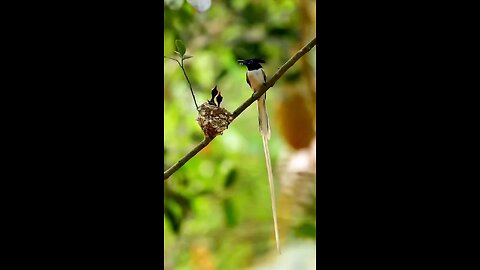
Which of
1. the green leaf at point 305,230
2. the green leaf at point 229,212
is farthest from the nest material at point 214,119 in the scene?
the green leaf at point 229,212

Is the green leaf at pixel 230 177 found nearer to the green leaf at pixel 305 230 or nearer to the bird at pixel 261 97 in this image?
the green leaf at pixel 305 230

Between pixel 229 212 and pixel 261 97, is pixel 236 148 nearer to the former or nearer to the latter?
pixel 229 212

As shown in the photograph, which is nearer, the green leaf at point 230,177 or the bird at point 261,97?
the bird at point 261,97

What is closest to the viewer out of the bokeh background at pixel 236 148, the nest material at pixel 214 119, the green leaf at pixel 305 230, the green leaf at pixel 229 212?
the nest material at pixel 214 119

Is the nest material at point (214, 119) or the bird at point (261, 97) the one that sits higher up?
the bird at point (261, 97)

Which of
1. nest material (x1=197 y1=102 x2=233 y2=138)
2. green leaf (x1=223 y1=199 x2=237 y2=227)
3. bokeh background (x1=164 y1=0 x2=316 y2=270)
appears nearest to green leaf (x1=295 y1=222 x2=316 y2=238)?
bokeh background (x1=164 y1=0 x2=316 y2=270)
